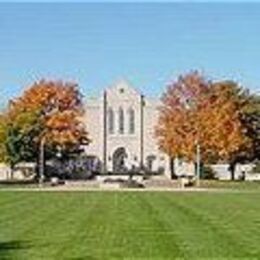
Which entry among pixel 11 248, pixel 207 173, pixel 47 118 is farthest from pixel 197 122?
pixel 11 248

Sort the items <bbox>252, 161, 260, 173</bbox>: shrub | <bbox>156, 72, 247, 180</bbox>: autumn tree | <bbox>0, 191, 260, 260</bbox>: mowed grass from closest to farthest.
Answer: <bbox>0, 191, 260, 260</bbox>: mowed grass
<bbox>156, 72, 247, 180</bbox>: autumn tree
<bbox>252, 161, 260, 173</bbox>: shrub

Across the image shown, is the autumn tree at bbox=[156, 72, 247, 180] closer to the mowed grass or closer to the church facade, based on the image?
the church facade

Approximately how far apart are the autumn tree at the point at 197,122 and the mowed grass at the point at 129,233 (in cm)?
5578

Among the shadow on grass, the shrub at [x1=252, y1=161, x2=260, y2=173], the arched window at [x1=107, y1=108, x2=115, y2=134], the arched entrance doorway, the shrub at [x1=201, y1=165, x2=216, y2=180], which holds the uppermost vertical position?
the arched window at [x1=107, y1=108, x2=115, y2=134]

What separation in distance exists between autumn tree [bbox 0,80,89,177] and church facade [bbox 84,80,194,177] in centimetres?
2134

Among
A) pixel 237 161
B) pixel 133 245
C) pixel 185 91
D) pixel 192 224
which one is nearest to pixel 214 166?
pixel 237 161

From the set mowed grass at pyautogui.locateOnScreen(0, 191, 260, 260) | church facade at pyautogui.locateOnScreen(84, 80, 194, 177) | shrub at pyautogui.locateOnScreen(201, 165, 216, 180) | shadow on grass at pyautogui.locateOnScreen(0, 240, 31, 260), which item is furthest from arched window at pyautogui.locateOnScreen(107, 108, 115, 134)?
shadow on grass at pyautogui.locateOnScreen(0, 240, 31, 260)

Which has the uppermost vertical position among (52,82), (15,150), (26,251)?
(52,82)

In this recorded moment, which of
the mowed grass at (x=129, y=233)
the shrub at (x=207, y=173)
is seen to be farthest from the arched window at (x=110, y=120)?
the mowed grass at (x=129, y=233)

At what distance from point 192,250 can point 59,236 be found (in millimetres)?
4624

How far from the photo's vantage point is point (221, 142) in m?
97.5

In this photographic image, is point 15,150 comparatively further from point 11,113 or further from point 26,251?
point 26,251

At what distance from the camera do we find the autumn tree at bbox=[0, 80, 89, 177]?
4119 inches

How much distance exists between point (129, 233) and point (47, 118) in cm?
7909
